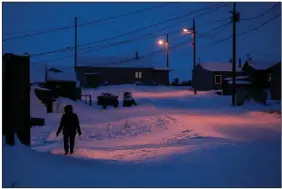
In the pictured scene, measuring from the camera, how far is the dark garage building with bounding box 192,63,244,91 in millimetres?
56844

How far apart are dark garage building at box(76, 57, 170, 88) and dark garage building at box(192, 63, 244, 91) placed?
13.2 meters

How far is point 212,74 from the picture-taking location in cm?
5666

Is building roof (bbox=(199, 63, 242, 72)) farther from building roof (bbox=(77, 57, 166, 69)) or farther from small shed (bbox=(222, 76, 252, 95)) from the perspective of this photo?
building roof (bbox=(77, 57, 166, 69))

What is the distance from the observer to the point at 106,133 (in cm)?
1752

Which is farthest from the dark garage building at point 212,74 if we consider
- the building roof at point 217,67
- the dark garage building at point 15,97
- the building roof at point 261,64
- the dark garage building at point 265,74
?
the dark garage building at point 15,97

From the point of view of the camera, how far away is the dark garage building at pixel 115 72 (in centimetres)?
6725

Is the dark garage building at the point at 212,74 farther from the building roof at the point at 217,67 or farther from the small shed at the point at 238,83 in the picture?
the small shed at the point at 238,83

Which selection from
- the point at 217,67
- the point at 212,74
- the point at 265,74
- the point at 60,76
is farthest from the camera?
the point at 217,67

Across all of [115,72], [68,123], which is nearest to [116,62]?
[115,72]

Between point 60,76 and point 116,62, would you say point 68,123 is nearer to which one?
point 60,76

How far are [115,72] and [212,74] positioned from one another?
62.5 feet

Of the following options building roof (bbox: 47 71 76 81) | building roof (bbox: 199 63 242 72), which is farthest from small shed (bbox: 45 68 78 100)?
building roof (bbox: 199 63 242 72)

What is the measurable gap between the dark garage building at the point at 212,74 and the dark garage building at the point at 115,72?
1318 cm

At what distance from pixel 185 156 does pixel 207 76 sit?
49.1 m
